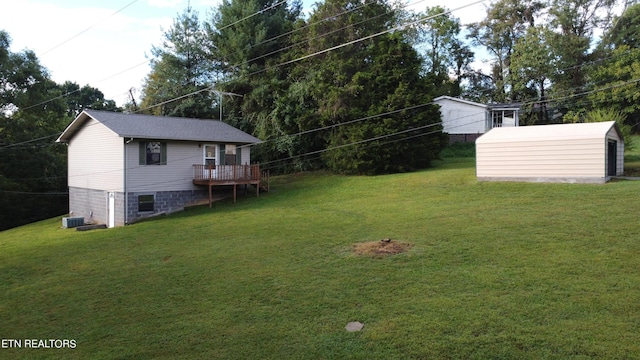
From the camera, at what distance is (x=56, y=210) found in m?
30.6

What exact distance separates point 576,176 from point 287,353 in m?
15.0

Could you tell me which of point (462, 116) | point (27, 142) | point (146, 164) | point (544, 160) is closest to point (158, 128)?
point (146, 164)

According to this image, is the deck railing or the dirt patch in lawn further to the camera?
the deck railing

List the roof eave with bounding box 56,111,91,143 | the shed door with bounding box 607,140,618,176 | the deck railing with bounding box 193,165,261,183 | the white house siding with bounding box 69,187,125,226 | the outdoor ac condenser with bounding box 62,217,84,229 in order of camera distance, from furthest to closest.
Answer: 1. the roof eave with bounding box 56,111,91,143
2. the deck railing with bounding box 193,165,261,183
3. the outdoor ac condenser with bounding box 62,217,84,229
4. the white house siding with bounding box 69,187,125,226
5. the shed door with bounding box 607,140,618,176

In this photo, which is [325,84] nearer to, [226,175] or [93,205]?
[226,175]

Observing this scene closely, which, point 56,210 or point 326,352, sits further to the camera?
point 56,210

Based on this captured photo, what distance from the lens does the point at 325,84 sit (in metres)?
26.9

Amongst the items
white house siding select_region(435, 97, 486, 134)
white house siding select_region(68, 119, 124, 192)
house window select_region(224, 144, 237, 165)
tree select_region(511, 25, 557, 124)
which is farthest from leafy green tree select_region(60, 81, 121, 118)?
tree select_region(511, 25, 557, 124)

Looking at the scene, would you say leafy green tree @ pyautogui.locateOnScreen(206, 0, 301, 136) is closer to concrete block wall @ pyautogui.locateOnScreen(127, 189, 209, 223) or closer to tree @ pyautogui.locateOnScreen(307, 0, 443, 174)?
tree @ pyautogui.locateOnScreen(307, 0, 443, 174)

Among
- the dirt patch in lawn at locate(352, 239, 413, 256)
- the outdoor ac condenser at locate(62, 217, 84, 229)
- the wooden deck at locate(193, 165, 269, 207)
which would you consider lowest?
the outdoor ac condenser at locate(62, 217, 84, 229)

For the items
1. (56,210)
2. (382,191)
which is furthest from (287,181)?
(56,210)

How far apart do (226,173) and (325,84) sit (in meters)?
9.59

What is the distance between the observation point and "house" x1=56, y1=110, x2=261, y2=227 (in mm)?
19016

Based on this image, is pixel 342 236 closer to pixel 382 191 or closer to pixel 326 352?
pixel 326 352
